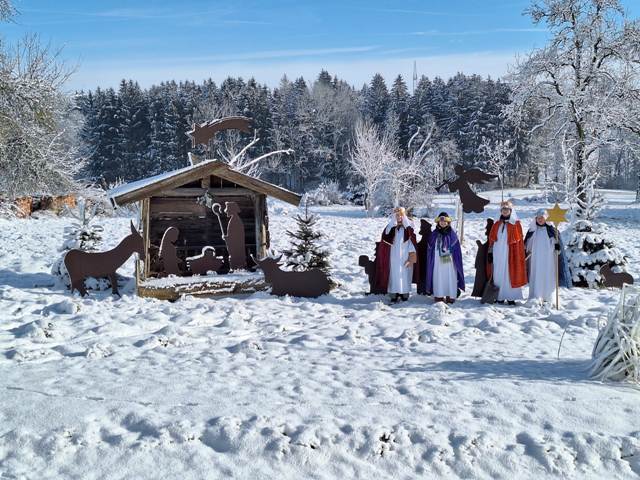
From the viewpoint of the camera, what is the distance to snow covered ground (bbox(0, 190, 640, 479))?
362cm

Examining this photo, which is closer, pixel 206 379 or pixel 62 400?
pixel 62 400

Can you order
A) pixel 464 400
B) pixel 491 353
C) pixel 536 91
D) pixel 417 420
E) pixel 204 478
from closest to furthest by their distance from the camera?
pixel 204 478 < pixel 417 420 < pixel 464 400 < pixel 491 353 < pixel 536 91

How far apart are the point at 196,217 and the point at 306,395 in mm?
6152

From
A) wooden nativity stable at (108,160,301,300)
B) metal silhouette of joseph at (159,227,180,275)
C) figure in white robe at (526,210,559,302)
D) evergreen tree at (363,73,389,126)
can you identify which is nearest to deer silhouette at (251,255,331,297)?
wooden nativity stable at (108,160,301,300)

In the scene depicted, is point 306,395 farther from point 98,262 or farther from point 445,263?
point 98,262

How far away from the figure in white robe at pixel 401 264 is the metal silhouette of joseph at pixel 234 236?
2.82 meters

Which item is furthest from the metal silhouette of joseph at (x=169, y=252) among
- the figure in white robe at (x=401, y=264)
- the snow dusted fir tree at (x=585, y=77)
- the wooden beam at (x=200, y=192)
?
the snow dusted fir tree at (x=585, y=77)

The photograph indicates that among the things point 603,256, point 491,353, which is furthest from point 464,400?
point 603,256

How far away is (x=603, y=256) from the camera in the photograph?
32.7ft

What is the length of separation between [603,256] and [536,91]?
12.6m

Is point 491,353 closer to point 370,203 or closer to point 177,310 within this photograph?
point 177,310

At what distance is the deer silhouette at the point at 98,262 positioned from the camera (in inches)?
332

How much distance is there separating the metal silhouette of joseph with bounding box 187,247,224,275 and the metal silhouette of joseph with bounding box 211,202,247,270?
302 millimetres

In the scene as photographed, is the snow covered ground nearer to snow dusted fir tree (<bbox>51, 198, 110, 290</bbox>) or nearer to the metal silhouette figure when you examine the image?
snow dusted fir tree (<bbox>51, 198, 110, 290</bbox>)
